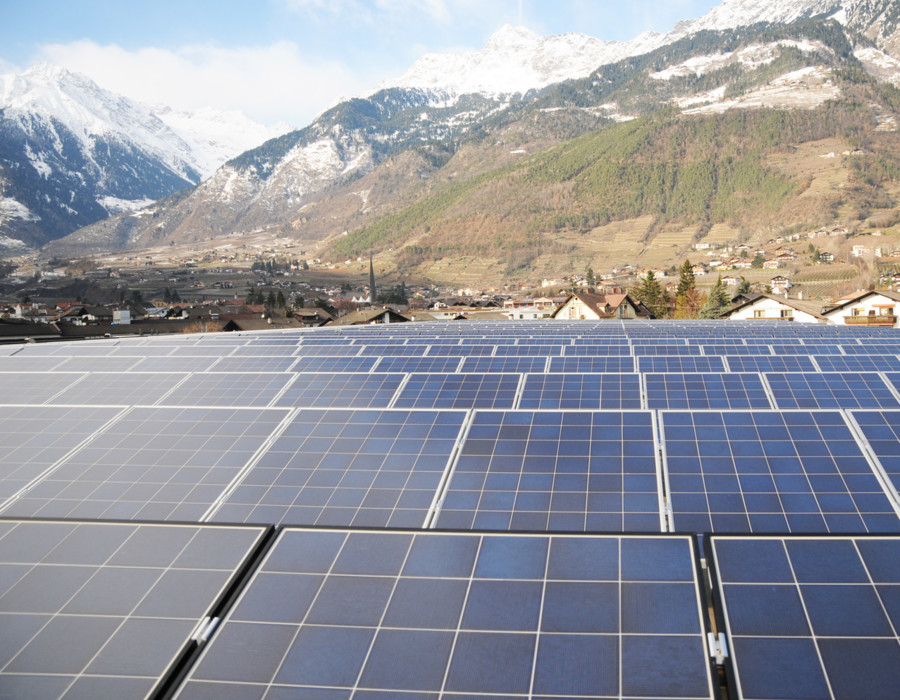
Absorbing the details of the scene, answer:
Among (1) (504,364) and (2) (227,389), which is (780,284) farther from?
(2) (227,389)

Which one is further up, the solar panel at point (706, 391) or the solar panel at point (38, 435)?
the solar panel at point (38, 435)

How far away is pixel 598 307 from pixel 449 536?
9238cm

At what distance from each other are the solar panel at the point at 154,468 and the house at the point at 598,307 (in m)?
83.2

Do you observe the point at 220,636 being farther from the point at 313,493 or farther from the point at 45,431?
the point at 45,431

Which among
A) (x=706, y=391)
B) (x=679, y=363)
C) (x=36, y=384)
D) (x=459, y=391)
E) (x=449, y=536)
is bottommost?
(x=679, y=363)

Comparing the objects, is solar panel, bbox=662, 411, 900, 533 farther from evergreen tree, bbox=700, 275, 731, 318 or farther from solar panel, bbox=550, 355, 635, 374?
evergreen tree, bbox=700, 275, 731, 318

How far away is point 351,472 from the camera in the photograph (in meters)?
12.7

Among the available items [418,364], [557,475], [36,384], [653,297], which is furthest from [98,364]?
[653,297]

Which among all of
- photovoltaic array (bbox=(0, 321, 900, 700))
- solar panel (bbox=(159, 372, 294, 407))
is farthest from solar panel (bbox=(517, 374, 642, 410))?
solar panel (bbox=(159, 372, 294, 407))

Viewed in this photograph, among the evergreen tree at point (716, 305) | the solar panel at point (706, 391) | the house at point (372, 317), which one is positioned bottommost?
the evergreen tree at point (716, 305)

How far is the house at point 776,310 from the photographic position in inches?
3376

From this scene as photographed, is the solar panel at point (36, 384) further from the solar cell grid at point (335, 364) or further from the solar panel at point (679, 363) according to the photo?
the solar panel at point (679, 363)

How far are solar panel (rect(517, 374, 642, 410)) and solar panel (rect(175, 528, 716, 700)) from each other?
30.0ft

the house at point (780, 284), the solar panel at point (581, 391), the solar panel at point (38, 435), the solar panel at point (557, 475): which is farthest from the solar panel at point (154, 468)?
the house at point (780, 284)
